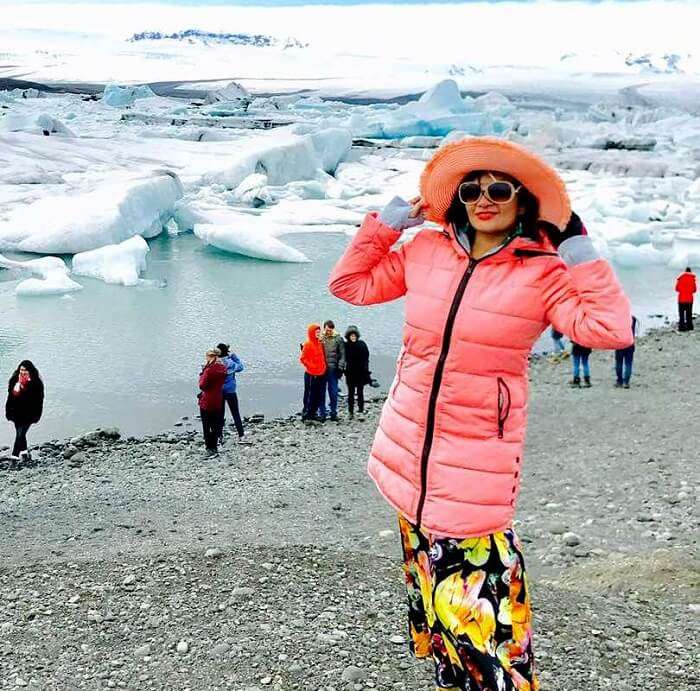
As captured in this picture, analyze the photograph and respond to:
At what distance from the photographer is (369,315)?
14016mm

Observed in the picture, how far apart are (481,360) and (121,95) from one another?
56.7m

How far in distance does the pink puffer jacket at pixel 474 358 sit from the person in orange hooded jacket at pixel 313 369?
550 centimetres

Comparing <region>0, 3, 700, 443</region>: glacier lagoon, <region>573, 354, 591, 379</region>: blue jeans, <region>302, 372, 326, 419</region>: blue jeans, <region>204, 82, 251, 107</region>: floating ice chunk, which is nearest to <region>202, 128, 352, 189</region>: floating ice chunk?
<region>0, 3, 700, 443</region>: glacier lagoon

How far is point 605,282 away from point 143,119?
48.6m

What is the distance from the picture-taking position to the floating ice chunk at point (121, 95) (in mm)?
54375

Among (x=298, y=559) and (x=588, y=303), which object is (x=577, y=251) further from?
(x=298, y=559)

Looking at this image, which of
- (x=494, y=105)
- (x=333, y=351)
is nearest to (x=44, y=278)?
(x=333, y=351)

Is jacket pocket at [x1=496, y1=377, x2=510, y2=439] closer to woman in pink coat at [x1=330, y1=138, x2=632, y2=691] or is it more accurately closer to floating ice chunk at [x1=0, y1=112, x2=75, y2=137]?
Result: woman in pink coat at [x1=330, y1=138, x2=632, y2=691]

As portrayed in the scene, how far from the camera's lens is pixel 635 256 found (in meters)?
18.1

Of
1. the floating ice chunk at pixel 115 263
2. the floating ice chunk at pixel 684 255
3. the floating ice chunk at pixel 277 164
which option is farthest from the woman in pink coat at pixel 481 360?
the floating ice chunk at pixel 277 164

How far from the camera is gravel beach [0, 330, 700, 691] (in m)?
3.11

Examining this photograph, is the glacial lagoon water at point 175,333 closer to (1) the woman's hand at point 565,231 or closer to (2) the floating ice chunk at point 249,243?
(2) the floating ice chunk at point 249,243

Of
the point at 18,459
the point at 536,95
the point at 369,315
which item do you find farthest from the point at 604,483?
the point at 536,95

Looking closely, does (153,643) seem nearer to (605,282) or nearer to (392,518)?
(605,282)
